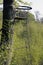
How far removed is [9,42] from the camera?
2.52 m

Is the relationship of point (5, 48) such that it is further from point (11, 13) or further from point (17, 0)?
point (17, 0)

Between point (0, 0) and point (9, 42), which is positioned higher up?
point (0, 0)

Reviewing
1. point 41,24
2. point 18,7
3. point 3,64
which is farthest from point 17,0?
point 41,24

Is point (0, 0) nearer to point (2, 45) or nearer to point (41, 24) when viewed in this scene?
point (2, 45)

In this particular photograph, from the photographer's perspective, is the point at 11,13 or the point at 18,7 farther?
the point at 18,7

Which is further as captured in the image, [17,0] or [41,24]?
[41,24]

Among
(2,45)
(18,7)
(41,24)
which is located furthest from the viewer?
(41,24)

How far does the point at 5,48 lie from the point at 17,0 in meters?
0.57

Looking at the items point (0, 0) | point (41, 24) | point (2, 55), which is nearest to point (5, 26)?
point (2, 55)

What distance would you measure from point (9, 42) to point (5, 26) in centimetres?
16

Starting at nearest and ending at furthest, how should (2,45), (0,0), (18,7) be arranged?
1. (2,45)
2. (18,7)
3. (0,0)

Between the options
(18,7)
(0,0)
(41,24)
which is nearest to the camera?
(18,7)

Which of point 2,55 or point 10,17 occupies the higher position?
point 10,17

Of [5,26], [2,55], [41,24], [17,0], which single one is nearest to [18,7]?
[17,0]
